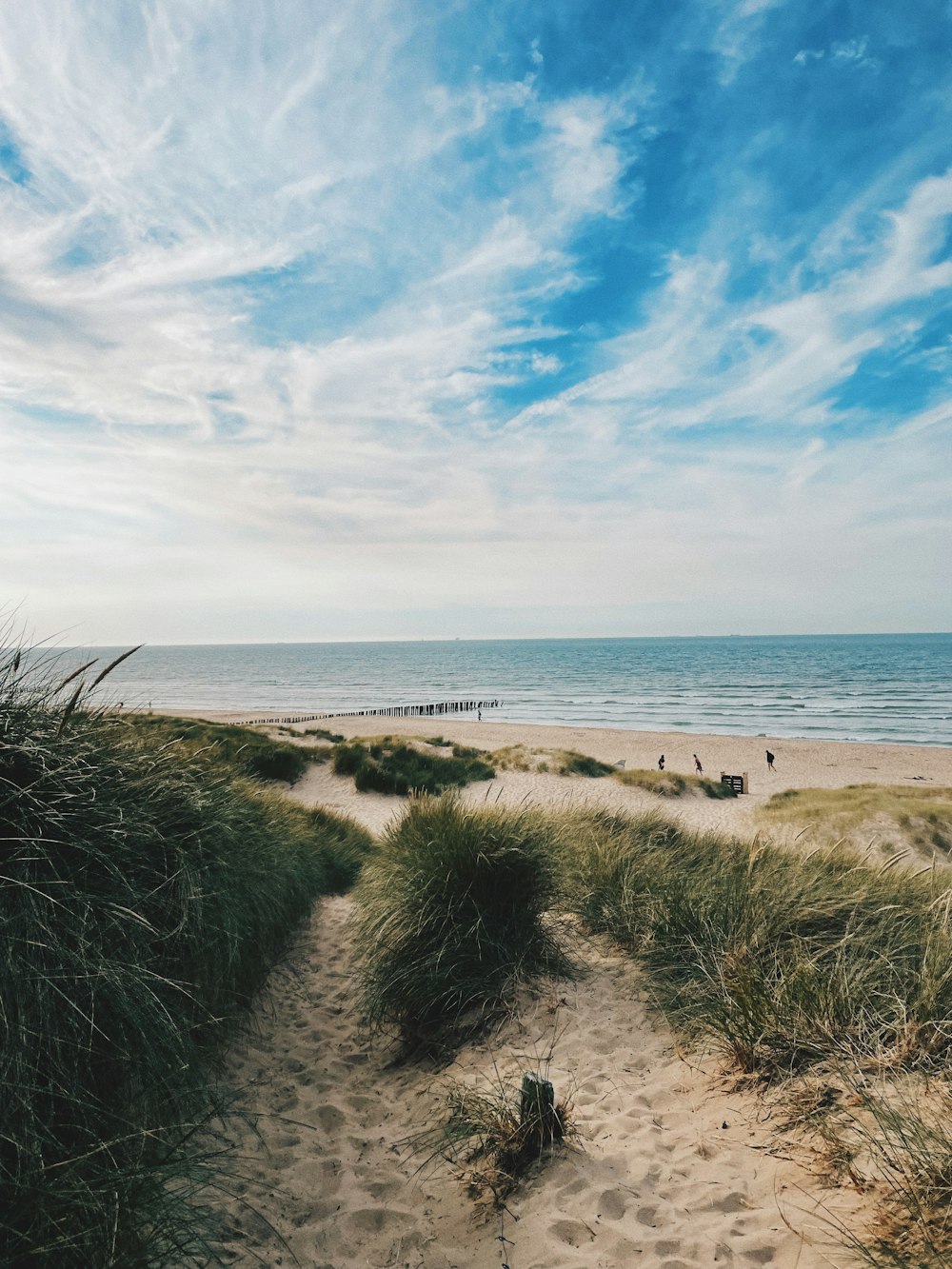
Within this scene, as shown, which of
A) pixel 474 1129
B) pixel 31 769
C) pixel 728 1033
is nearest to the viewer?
pixel 31 769

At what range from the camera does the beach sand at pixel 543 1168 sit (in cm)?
303

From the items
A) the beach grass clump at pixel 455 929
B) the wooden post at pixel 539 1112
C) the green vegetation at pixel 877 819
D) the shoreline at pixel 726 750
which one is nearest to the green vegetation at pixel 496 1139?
the wooden post at pixel 539 1112

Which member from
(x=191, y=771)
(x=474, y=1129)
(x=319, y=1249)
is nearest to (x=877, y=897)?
(x=474, y=1129)

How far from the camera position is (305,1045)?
5.20 meters

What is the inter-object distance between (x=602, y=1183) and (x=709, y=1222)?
1.84 feet

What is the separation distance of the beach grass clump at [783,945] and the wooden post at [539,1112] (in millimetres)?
1236

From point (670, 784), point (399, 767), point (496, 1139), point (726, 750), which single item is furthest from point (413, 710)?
point (496, 1139)

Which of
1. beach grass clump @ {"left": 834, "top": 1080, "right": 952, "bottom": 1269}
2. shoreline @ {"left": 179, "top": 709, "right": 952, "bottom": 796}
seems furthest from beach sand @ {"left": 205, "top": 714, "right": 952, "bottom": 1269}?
shoreline @ {"left": 179, "top": 709, "right": 952, "bottom": 796}

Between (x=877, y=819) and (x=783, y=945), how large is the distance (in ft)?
39.4

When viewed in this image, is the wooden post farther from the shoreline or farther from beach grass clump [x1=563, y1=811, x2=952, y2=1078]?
the shoreline

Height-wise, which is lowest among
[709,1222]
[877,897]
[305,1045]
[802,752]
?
[802,752]

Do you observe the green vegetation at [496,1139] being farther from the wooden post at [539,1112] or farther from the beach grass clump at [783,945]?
the beach grass clump at [783,945]

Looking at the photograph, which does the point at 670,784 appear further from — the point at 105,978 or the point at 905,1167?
the point at 105,978

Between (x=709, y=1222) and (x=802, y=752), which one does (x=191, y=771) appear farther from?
(x=802, y=752)
